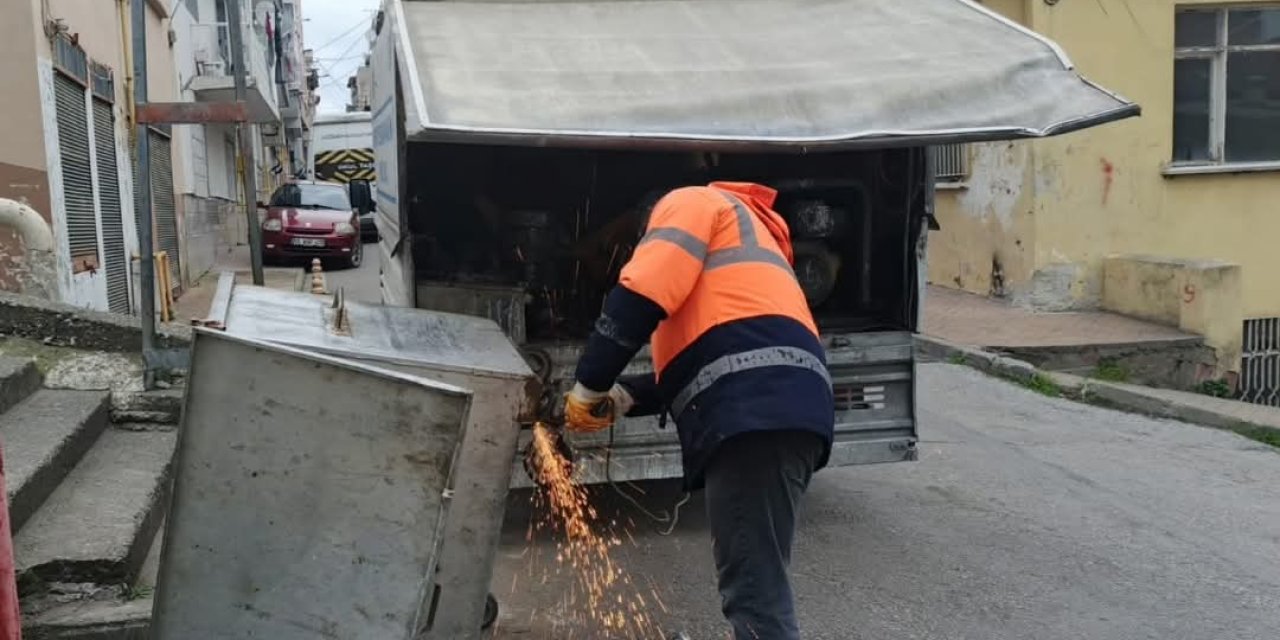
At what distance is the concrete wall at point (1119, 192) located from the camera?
36.9 ft

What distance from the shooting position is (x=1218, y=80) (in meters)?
11.5

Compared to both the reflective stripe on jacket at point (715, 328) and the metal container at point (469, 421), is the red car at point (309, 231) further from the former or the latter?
the reflective stripe on jacket at point (715, 328)

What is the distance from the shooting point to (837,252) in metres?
5.87

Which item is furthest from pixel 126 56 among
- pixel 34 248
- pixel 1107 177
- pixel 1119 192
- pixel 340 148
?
pixel 340 148

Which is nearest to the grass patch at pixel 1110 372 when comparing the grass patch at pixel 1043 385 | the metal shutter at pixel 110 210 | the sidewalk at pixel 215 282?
the grass patch at pixel 1043 385

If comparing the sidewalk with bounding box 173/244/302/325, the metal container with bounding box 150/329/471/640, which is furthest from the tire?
the metal container with bounding box 150/329/471/640

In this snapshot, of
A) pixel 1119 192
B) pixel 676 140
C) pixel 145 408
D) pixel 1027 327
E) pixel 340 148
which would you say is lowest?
pixel 1027 327

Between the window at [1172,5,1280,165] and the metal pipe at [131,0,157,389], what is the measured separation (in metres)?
10.2

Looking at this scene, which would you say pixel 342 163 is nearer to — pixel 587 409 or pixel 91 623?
pixel 91 623

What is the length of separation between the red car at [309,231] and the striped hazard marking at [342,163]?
29.7 ft

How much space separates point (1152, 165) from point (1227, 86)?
4.23 feet

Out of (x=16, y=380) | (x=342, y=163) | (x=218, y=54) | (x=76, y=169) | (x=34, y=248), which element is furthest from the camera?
(x=342, y=163)

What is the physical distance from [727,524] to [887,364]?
250cm

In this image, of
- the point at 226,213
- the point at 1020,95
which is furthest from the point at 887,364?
the point at 226,213
